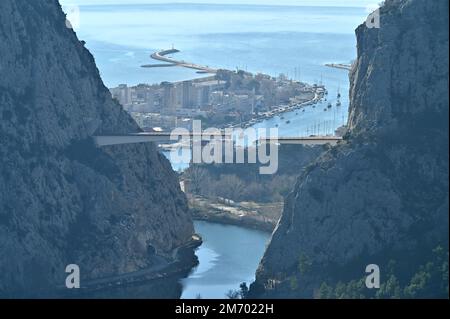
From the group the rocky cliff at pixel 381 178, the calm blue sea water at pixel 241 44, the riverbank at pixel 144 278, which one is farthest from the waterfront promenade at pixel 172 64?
the rocky cliff at pixel 381 178

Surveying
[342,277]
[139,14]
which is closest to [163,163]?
[342,277]

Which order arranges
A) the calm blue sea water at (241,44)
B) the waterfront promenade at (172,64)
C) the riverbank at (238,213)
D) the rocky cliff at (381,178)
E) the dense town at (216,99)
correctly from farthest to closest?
the waterfront promenade at (172,64)
the calm blue sea water at (241,44)
the dense town at (216,99)
the riverbank at (238,213)
the rocky cliff at (381,178)

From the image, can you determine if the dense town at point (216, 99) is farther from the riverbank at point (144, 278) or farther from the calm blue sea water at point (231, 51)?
the riverbank at point (144, 278)

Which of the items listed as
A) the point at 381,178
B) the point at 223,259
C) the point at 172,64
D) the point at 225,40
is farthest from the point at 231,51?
the point at 381,178

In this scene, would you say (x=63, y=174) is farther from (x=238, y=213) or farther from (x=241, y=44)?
(x=241, y=44)

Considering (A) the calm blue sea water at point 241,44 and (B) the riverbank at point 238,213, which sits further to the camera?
(A) the calm blue sea water at point 241,44

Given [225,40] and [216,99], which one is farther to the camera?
[225,40]
